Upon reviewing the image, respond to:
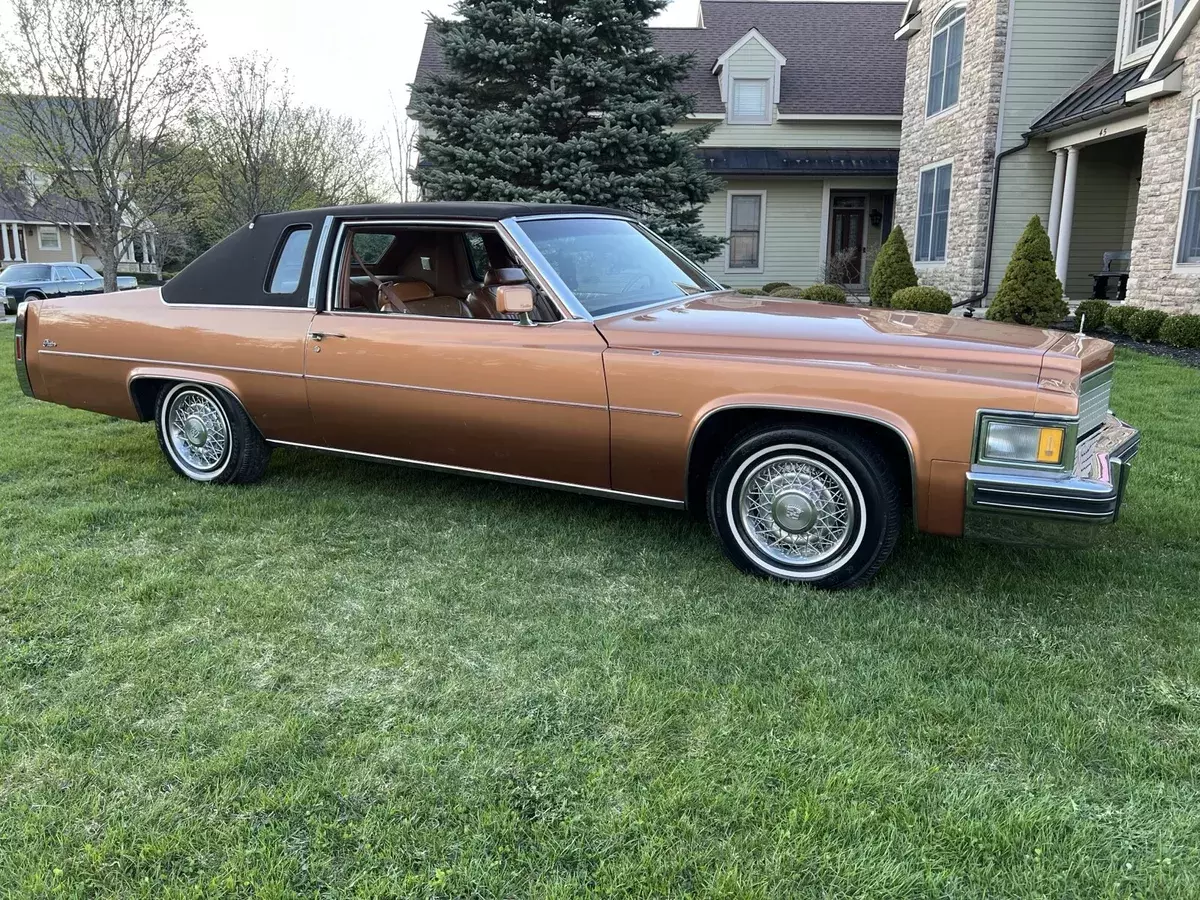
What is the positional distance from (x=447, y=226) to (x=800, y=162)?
18.8m

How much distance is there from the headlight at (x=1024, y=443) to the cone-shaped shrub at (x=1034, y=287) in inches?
402

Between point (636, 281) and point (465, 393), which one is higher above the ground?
point (636, 281)

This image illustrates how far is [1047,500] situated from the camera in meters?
3.25

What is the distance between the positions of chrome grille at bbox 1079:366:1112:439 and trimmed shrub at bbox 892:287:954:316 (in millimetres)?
10793

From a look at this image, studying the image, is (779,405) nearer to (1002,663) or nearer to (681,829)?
(1002,663)

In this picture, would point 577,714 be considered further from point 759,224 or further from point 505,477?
point 759,224

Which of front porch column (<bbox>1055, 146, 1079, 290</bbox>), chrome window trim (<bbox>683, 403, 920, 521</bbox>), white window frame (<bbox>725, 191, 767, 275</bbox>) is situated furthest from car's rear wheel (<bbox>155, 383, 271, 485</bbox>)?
white window frame (<bbox>725, 191, 767, 275</bbox>)

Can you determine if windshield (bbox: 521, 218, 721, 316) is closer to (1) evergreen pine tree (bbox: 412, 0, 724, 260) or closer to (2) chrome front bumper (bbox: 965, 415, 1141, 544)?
(2) chrome front bumper (bbox: 965, 415, 1141, 544)

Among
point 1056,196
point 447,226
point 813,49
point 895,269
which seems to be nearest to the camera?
point 447,226

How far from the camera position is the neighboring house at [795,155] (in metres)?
21.9

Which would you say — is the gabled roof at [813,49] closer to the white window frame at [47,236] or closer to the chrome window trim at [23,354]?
the chrome window trim at [23,354]

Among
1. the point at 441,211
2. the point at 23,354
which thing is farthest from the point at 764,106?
the point at 23,354

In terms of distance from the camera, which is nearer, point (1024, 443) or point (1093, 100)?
point (1024, 443)

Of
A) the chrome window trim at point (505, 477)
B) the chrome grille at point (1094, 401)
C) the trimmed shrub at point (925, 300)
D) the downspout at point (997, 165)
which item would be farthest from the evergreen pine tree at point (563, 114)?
the chrome grille at point (1094, 401)
